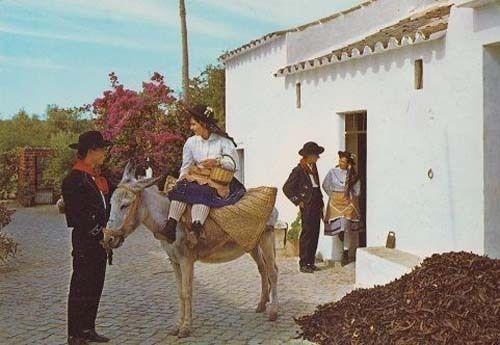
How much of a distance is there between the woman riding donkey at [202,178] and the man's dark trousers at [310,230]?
3157 mm

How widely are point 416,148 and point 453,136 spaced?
97 cm

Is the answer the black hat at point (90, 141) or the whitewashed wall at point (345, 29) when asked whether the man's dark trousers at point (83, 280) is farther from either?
the whitewashed wall at point (345, 29)

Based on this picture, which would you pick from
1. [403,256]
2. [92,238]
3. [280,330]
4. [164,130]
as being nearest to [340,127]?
[403,256]

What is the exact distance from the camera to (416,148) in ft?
26.6

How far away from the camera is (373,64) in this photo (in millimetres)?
9289

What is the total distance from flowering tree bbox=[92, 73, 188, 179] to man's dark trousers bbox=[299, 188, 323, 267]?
7.58 meters

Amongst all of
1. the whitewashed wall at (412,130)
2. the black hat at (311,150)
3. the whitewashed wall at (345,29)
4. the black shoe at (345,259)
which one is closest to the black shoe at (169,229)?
the whitewashed wall at (412,130)

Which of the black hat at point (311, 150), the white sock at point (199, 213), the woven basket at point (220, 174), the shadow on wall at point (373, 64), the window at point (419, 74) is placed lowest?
the white sock at point (199, 213)

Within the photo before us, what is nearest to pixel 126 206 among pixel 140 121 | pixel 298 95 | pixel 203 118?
pixel 203 118

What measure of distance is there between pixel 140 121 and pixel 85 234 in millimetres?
11764

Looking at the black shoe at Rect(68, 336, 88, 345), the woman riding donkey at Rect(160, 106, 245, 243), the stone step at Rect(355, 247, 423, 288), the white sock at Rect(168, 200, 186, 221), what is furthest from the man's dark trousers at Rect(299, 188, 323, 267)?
the black shoe at Rect(68, 336, 88, 345)

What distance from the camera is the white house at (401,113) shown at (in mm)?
6625

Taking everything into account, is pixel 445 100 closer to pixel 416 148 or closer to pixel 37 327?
pixel 416 148

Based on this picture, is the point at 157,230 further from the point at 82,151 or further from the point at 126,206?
the point at 82,151
